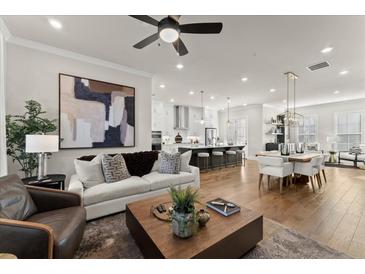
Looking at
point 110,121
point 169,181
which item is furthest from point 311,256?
point 110,121

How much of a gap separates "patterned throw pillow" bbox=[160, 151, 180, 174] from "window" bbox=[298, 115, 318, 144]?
834 cm

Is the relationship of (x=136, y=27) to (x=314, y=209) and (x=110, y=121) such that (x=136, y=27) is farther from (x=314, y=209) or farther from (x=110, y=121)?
(x=314, y=209)

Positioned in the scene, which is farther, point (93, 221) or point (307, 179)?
point (307, 179)

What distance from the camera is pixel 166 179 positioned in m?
2.98

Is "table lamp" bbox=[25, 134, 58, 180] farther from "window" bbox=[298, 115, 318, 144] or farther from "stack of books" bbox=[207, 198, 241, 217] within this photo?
"window" bbox=[298, 115, 318, 144]

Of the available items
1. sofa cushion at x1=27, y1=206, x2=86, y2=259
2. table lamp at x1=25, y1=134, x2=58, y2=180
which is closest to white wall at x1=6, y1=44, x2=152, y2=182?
table lamp at x1=25, y1=134, x2=58, y2=180

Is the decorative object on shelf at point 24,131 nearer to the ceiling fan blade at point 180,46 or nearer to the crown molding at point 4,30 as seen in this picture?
the crown molding at point 4,30

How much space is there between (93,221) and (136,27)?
2.92m

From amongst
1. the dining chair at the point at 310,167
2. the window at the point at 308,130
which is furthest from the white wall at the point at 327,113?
the dining chair at the point at 310,167

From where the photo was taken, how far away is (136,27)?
237cm

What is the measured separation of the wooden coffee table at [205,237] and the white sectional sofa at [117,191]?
2.50ft

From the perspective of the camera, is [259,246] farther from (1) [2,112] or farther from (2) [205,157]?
(2) [205,157]

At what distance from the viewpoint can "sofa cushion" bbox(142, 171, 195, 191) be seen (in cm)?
287
